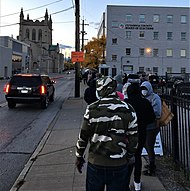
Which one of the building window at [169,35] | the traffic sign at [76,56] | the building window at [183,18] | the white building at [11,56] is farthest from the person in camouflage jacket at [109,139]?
the building window at [183,18]

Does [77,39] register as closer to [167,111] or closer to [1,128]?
[1,128]

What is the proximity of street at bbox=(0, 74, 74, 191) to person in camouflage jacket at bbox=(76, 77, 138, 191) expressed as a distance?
2.60 metres

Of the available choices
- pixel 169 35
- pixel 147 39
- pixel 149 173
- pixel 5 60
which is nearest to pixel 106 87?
pixel 149 173

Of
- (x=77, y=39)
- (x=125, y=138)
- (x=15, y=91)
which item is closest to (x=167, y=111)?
(x=125, y=138)

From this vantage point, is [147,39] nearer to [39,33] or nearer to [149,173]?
[149,173]

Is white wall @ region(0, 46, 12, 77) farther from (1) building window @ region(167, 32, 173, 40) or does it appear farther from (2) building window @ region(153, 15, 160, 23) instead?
(1) building window @ region(167, 32, 173, 40)

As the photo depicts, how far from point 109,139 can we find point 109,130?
0.09 meters

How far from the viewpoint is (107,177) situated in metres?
3.11

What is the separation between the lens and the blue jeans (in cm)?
311

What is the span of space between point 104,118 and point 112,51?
64.2 meters

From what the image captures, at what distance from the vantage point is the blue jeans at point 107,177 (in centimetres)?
311

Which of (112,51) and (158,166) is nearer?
(158,166)

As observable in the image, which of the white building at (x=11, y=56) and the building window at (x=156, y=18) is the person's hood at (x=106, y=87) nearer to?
the white building at (x=11, y=56)

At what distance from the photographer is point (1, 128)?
10625mm
